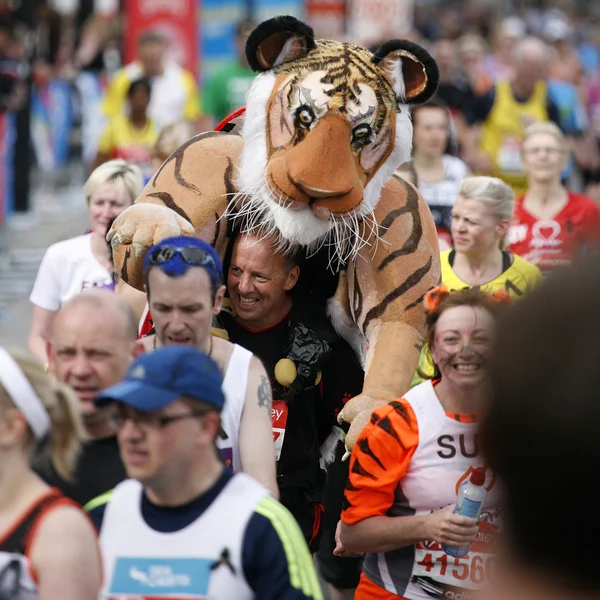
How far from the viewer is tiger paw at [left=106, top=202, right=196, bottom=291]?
4.34m

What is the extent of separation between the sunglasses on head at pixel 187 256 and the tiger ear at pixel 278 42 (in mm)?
1050

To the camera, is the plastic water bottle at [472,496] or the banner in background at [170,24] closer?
the plastic water bottle at [472,496]

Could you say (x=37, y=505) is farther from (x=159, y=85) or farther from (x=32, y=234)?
(x=32, y=234)

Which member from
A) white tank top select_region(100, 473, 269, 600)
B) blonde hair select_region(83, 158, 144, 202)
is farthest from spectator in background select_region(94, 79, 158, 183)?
white tank top select_region(100, 473, 269, 600)

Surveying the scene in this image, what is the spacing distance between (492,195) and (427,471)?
2559mm

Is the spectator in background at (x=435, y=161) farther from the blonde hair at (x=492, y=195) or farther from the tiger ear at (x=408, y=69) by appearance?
the tiger ear at (x=408, y=69)

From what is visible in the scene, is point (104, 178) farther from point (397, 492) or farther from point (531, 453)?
point (531, 453)

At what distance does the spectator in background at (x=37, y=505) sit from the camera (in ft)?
8.28

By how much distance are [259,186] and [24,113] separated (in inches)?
348

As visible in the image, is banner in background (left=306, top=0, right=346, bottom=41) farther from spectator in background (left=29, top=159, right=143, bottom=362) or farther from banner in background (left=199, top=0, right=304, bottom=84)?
spectator in background (left=29, top=159, right=143, bottom=362)

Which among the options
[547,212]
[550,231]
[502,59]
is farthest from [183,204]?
[502,59]

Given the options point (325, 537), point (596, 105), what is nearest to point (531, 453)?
point (325, 537)

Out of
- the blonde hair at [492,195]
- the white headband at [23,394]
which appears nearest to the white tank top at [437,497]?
the white headband at [23,394]

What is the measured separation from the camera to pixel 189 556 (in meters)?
2.74
